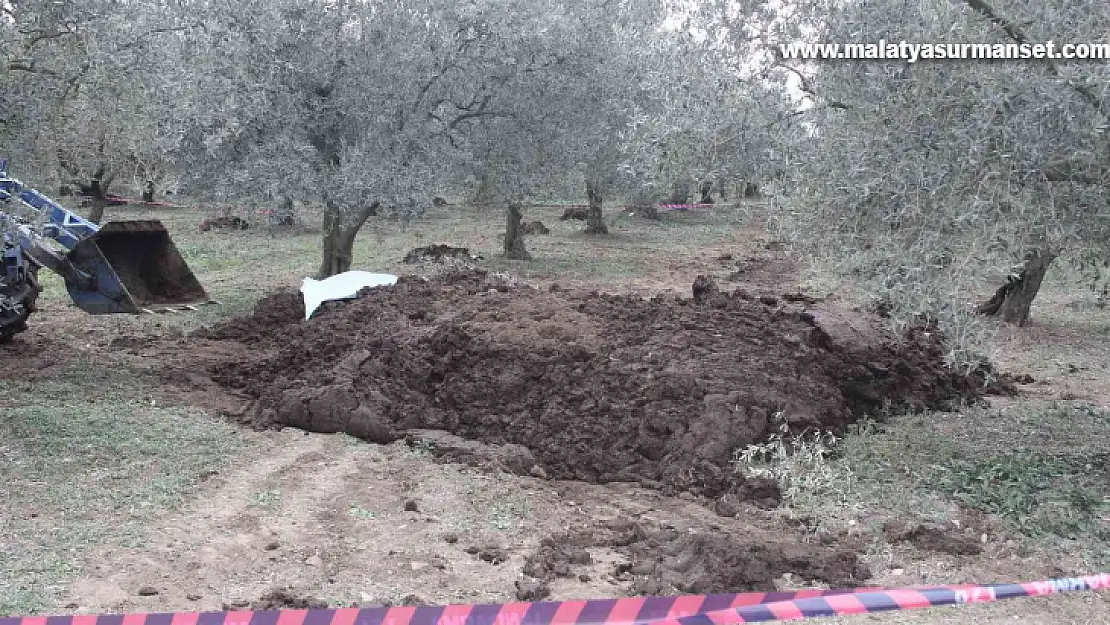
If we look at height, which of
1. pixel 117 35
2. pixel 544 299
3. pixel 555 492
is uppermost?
pixel 117 35

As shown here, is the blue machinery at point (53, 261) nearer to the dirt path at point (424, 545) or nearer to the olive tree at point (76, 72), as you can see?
the olive tree at point (76, 72)

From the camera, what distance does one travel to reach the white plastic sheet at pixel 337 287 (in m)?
12.7

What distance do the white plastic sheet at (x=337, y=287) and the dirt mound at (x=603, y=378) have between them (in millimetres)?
1327

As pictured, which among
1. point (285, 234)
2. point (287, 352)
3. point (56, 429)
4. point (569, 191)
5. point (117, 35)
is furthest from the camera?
point (285, 234)

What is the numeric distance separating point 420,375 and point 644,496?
292 cm

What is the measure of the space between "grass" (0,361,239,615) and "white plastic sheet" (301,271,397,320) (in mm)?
3097

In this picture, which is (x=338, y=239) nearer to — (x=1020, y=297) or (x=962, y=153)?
(x=1020, y=297)

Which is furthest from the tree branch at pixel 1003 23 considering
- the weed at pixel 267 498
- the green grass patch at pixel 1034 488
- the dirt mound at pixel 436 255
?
the dirt mound at pixel 436 255

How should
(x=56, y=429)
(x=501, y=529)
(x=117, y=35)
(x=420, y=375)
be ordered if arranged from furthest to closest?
(x=420, y=375) → (x=117, y=35) → (x=56, y=429) → (x=501, y=529)

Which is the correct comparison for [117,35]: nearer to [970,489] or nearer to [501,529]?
[501,529]

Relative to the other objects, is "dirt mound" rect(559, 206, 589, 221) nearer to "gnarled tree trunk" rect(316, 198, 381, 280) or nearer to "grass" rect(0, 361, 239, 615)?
"gnarled tree trunk" rect(316, 198, 381, 280)

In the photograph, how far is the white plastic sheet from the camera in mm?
12734

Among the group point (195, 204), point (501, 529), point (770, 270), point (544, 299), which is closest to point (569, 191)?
point (770, 270)

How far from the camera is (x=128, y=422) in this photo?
8.36m
